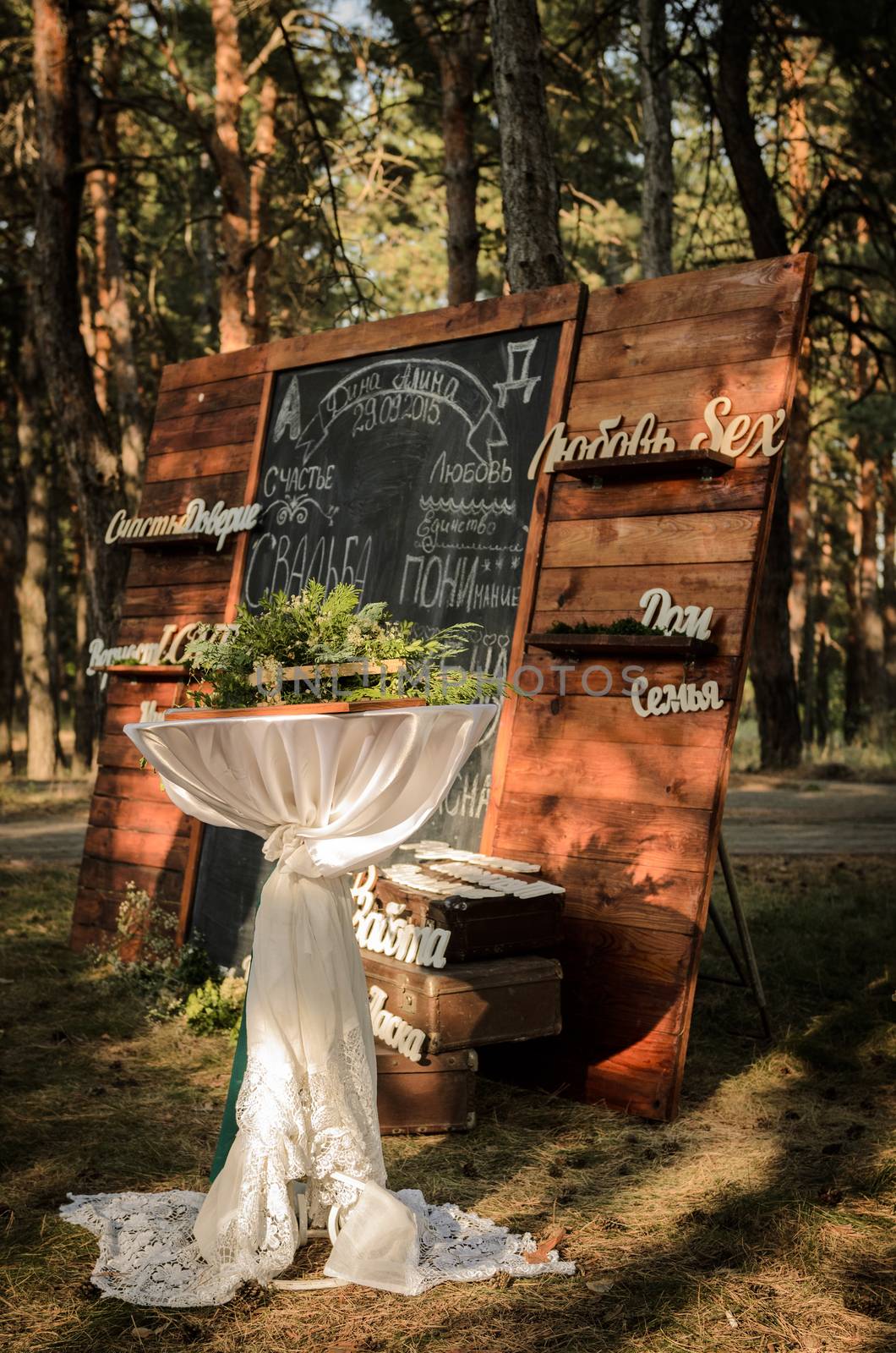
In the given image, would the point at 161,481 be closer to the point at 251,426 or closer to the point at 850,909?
the point at 251,426

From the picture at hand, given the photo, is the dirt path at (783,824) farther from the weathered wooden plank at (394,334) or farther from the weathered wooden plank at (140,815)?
the weathered wooden plank at (394,334)

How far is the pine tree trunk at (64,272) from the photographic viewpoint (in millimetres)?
10328

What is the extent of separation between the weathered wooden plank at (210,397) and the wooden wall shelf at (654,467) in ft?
8.13

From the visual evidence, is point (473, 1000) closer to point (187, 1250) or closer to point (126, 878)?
point (187, 1250)

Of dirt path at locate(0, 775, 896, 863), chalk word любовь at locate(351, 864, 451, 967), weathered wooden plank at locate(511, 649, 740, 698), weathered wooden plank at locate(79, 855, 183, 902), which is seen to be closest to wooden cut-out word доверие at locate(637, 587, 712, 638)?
weathered wooden plank at locate(511, 649, 740, 698)

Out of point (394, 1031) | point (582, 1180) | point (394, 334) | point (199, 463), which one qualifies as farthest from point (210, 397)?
point (582, 1180)

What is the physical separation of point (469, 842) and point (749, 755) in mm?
14616

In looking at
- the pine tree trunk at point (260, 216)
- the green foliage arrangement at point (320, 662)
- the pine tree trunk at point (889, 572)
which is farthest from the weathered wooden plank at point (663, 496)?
the pine tree trunk at point (889, 572)

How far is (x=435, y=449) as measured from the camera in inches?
242

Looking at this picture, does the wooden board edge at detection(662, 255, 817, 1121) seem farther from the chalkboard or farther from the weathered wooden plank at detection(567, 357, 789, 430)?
the chalkboard

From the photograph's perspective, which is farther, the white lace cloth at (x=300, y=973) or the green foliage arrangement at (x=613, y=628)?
the green foliage arrangement at (x=613, y=628)

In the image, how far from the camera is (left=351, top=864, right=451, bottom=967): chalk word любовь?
15.4ft

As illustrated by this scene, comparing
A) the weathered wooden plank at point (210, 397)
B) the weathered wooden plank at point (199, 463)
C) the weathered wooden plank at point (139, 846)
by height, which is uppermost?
the weathered wooden plank at point (210, 397)

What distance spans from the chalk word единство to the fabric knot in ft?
11.6
